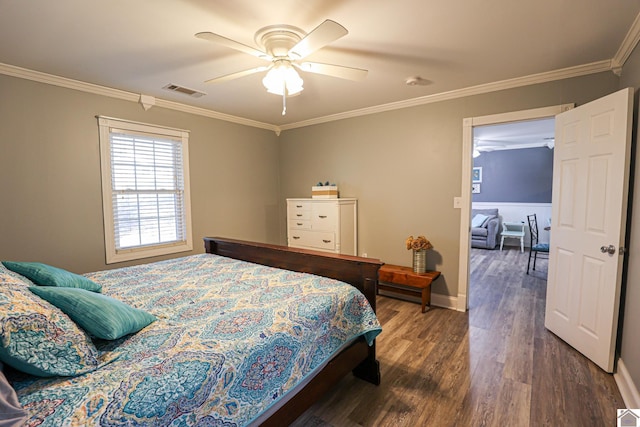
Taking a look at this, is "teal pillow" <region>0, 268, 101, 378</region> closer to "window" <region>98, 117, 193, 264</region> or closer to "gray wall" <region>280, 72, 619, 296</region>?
"window" <region>98, 117, 193, 264</region>

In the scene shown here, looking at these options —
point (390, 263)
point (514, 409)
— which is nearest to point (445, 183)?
point (390, 263)

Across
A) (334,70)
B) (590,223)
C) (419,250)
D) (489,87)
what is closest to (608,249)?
(590,223)

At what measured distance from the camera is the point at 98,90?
3.07 meters

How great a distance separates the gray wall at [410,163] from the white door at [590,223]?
0.52 metres

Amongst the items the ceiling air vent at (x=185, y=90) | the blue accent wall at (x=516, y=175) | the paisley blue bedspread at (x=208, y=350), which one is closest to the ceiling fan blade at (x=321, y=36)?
the paisley blue bedspread at (x=208, y=350)

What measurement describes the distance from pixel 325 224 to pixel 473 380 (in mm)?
2385

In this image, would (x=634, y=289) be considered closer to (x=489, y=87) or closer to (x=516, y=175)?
(x=489, y=87)

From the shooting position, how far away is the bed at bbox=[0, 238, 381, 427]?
974mm

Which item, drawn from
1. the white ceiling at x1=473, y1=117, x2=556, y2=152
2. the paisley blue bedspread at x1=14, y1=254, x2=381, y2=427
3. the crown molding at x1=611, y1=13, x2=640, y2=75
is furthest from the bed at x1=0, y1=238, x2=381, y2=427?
the white ceiling at x1=473, y1=117, x2=556, y2=152

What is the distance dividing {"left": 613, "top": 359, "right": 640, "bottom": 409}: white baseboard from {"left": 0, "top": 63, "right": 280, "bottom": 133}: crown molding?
4.62 metres

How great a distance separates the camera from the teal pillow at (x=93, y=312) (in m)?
1.24

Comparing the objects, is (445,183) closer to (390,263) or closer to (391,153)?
(391,153)

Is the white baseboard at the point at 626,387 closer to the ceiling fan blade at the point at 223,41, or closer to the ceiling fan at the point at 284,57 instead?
the ceiling fan at the point at 284,57

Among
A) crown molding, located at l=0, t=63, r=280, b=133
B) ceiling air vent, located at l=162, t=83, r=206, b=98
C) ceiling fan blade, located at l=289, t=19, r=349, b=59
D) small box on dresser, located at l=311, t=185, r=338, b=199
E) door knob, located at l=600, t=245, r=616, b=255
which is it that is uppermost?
ceiling air vent, located at l=162, t=83, r=206, b=98
